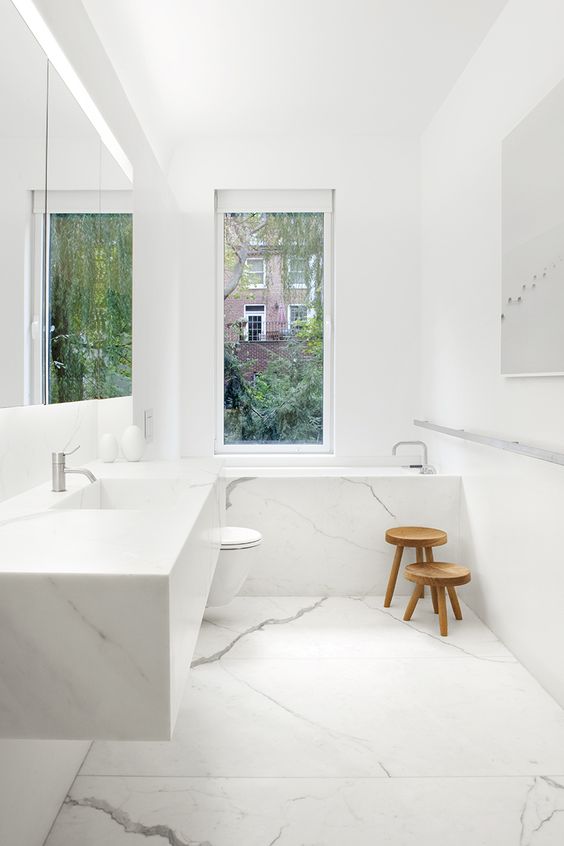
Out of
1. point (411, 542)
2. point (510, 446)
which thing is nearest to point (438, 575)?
point (411, 542)

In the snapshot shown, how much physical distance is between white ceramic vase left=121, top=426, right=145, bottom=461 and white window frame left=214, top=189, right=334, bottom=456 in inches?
61.7

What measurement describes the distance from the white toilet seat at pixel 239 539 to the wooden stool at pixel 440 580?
0.68 meters

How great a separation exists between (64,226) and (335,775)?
1676 mm

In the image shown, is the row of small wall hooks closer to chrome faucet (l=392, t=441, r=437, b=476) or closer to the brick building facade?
chrome faucet (l=392, t=441, r=437, b=476)

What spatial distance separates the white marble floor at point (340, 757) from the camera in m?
1.77

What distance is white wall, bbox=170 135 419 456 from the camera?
433cm

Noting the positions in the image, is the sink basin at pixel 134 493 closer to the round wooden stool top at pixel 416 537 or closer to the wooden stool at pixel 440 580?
the wooden stool at pixel 440 580

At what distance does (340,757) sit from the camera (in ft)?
6.86

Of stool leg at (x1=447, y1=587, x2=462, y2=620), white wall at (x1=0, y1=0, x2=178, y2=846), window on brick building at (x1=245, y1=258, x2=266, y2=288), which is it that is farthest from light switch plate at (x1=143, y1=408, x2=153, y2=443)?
stool leg at (x1=447, y1=587, x2=462, y2=620)

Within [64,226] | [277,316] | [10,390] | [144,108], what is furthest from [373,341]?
[10,390]

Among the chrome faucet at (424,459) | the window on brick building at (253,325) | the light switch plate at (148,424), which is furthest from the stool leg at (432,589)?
the window on brick building at (253,325)

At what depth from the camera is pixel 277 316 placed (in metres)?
4.52

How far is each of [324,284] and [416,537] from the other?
177cm

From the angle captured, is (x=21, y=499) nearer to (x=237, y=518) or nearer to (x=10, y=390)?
(x=10, y=390)
